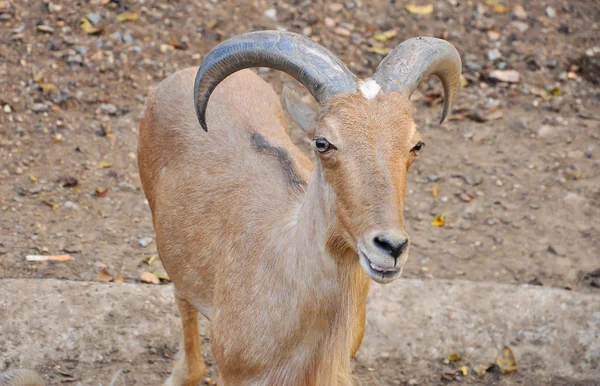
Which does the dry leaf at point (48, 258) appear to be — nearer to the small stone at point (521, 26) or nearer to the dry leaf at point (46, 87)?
the dry leaf at point (46, 87)

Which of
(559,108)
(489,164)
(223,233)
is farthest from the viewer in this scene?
(559,108)

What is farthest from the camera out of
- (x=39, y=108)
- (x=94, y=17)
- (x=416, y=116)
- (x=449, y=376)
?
(x=94, y=17)

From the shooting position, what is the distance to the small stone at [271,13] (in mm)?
11429

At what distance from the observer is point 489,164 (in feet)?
32.7

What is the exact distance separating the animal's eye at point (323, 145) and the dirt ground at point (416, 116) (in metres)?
2.95

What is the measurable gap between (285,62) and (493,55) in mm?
7398

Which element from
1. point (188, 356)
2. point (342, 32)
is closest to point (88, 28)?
point (342, 32)

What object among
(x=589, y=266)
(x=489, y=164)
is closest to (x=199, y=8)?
(x=489, y=164)

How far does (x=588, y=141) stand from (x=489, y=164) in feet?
4.40

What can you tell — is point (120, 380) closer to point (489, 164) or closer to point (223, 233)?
point (223, 233)

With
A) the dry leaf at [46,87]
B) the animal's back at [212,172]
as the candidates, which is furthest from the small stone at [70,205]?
the animal's back at [212,172]

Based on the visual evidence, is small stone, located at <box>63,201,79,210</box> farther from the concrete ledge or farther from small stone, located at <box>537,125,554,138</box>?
small stone, located at <box>537,125,554,138</box>

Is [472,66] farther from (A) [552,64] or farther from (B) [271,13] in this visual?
(B) [271,13]

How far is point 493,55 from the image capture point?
11547 mm
